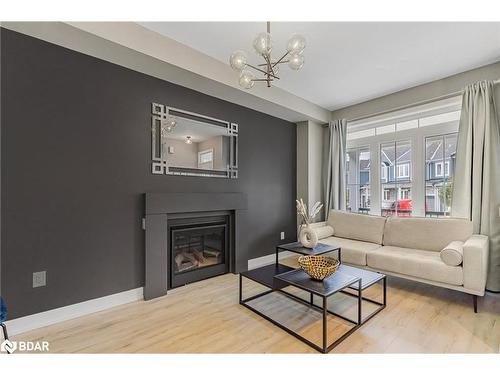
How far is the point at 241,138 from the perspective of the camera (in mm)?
3477

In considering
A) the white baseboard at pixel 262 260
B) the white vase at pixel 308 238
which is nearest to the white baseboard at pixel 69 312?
the white baseboard at pixel 262 260

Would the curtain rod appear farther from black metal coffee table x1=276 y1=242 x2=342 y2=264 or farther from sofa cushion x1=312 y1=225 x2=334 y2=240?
black metal coffee table x1=276 y1=242 x2=342 y2=264

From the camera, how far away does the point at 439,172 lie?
3.22 meters

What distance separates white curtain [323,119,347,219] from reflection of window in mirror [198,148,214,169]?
7.18ft

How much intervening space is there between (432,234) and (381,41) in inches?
88.9

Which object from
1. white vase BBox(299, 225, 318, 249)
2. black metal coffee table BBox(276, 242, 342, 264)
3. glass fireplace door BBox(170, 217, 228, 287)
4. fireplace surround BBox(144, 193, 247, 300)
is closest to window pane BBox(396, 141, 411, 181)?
black metal coffee table BBox(276, 242, 342, 264)

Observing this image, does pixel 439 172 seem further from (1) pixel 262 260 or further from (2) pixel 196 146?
(2) pixel 196 146

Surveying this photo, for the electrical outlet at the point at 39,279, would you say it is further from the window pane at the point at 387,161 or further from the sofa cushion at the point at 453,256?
the window pane at the point at 387,161

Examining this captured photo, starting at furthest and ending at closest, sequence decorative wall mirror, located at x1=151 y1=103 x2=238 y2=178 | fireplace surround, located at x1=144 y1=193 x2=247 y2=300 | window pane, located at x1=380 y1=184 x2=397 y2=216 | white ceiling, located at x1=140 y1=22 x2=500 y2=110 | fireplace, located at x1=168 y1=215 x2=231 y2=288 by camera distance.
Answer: window pane, located at x1=380 y1=184 x2=397 y2=216 < fireplace, located at x1=168 y1=215 x2=231 y2=288 < decorative wall mirror, located at x1=151 y1=103 x2=238 y2=178 < fireplace surround, located at x1=144 y1=193 x2=247 y2=300 < white ceiling, located at x1=140 y1=22 x2=500 y2=110

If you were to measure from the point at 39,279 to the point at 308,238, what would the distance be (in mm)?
2671

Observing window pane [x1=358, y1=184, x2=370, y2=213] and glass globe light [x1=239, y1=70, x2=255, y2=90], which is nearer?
glass globe light [x1=239, y1=70, x2=255, y2=90]

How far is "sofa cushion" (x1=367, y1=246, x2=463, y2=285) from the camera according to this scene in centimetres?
231
